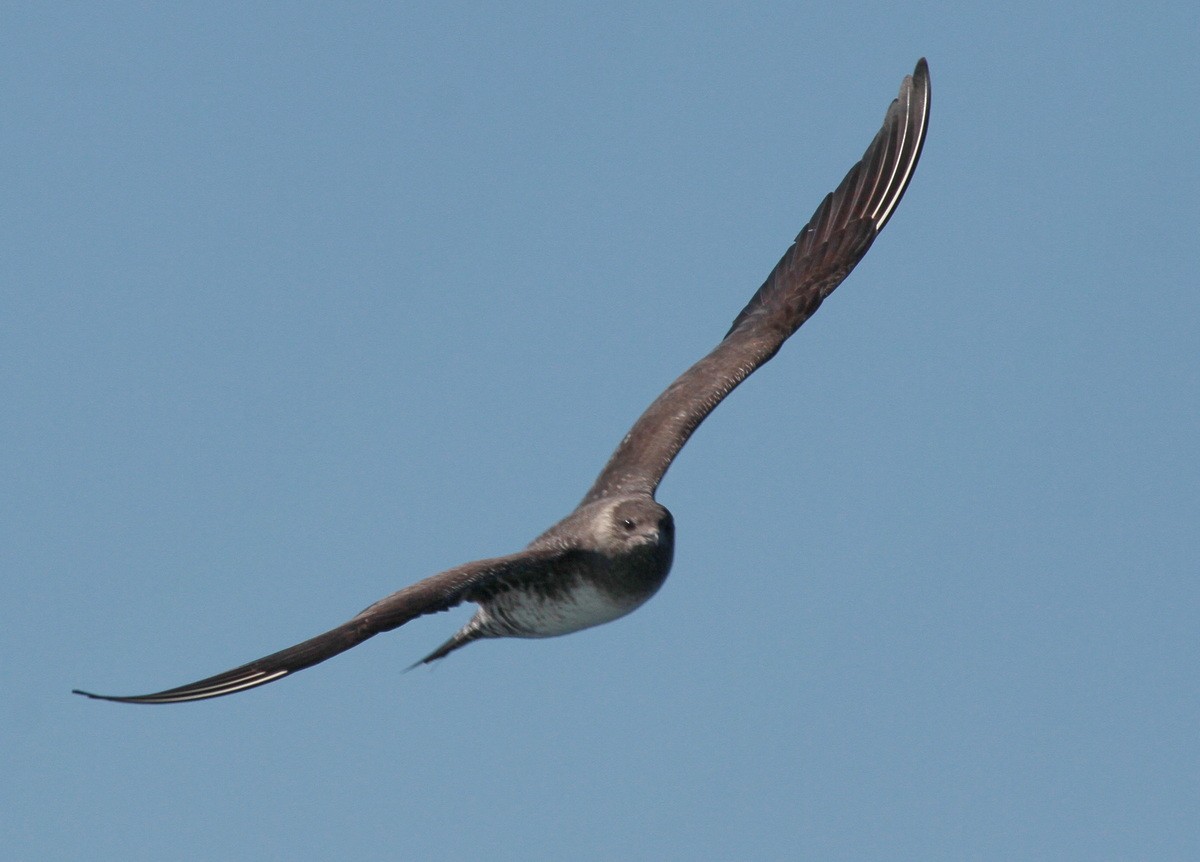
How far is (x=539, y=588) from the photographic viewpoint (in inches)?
525

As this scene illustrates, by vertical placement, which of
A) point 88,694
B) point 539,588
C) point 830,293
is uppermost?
point 830,293

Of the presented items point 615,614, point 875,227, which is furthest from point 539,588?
point 875,227

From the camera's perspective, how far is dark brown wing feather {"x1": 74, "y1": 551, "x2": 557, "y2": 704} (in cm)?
1152

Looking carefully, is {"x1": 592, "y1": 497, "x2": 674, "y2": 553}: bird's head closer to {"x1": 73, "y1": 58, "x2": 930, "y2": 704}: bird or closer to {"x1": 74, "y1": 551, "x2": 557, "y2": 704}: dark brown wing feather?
{"x1": 73, "y1": 58, "x2": 930, "y2": 704}: bird

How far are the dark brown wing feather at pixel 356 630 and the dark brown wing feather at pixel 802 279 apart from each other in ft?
8.89

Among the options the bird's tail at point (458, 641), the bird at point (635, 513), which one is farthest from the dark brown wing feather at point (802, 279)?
the bird's tail at point (458, 641)

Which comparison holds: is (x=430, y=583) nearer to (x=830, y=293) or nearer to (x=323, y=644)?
(x=323, y=644)

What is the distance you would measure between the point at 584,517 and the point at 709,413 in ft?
7.36

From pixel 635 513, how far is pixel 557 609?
1.00 metres

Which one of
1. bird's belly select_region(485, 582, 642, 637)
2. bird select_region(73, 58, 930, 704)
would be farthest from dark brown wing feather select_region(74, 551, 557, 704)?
bird's belly select_region(485, 582, 642, 637)

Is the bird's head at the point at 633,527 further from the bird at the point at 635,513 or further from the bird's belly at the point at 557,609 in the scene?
the bird's belly at the point at 557,609

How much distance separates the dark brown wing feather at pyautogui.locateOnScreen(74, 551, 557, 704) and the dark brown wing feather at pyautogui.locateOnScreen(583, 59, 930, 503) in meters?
2.71

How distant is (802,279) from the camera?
54.8ft

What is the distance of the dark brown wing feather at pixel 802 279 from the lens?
1543 centimetres
